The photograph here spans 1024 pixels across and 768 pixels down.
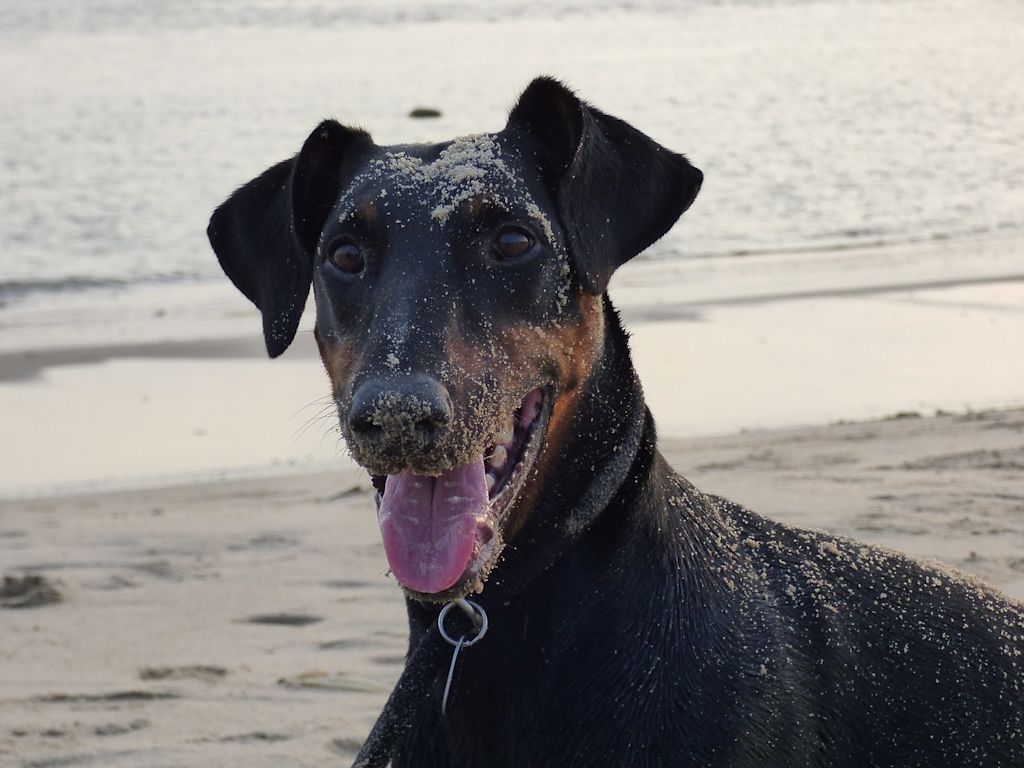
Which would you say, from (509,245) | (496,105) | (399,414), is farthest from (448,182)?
(496,105)

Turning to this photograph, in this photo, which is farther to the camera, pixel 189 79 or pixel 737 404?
pixel 189 79

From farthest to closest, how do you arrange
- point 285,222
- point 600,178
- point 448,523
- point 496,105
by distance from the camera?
point 496,105 → point 285,222 → point 600,178 → point 448,523

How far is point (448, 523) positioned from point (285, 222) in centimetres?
100

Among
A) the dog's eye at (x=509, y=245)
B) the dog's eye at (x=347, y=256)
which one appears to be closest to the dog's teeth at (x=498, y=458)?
the dog's eye at (x=509, y=245)

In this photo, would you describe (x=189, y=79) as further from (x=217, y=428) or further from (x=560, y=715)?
(x=560, y=715)

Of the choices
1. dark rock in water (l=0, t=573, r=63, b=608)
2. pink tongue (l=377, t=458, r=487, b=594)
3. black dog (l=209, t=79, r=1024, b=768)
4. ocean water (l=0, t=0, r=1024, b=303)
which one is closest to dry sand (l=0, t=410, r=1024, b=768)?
dark rock in water (l=0, t=573, r=63, b=608)

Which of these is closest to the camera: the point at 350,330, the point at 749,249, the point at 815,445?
the point at 350,330

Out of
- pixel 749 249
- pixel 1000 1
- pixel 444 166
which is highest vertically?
pixel 444 166

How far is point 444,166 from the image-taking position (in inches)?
134

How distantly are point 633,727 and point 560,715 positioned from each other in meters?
0.15

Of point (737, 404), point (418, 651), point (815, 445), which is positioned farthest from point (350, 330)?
point (737, 404)

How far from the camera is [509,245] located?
3.27 m

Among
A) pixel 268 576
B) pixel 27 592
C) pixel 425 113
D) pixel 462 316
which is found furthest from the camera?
pixel 425 113

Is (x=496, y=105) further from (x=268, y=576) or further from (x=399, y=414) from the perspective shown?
(x=399, y=414)
